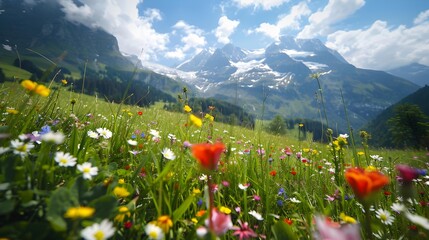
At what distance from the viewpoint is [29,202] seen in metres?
1.30

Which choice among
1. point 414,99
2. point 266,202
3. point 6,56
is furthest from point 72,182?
point 6,56

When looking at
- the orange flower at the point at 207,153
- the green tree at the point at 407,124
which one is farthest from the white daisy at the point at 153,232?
the green tree at the point at 407,124

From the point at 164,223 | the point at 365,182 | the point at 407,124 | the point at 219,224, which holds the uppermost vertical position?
the point at 407,124

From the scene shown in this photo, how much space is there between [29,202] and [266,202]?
183 cm

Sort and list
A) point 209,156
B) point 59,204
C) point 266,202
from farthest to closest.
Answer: point 266,202 → point 59,204 → point 209,156

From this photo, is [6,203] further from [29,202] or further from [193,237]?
[193,237]

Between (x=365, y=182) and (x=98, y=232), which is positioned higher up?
(x=365, y=182)

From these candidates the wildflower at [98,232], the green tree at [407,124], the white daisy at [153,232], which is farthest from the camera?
the green tree at [407,124]

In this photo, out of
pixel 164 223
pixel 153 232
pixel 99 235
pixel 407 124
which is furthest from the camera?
pixel 407 124

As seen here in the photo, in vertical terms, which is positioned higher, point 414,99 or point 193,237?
point 414,99

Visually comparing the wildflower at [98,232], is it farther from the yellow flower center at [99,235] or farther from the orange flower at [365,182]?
the orange flower at [365,182]

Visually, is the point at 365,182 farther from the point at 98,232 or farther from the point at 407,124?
the point at 407,124

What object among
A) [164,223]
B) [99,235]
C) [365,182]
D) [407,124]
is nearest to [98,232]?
[99,235]

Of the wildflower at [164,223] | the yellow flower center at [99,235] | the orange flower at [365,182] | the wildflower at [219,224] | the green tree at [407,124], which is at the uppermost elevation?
the green tree at [407,124]
